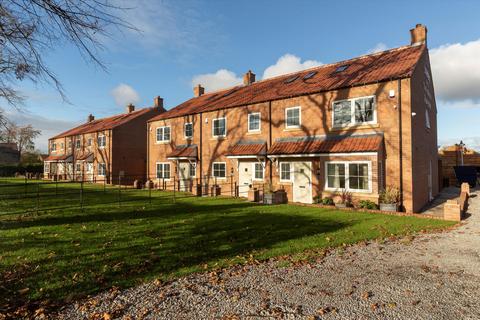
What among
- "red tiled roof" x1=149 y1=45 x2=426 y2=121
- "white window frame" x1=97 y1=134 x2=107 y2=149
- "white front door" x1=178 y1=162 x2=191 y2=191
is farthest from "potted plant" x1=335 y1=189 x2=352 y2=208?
"white window frame" x1=97 y1=134 x2=107 y2=149

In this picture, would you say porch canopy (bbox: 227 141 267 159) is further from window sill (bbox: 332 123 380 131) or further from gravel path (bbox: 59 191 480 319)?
gravel path (bbox: 59 191 480 319)

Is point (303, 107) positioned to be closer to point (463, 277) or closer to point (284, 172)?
point (284, 172)

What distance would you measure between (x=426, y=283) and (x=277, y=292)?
2.77 m

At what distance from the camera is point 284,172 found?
1711 cm

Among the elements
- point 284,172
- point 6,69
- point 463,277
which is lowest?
point 463,277

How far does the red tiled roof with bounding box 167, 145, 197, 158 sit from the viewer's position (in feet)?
73.3

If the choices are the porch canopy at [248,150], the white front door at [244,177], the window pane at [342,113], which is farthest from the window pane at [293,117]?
the white front door at [244,177]

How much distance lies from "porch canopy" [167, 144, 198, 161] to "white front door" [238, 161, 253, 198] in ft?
15.2

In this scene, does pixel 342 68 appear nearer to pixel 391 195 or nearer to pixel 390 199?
pixel 391 195

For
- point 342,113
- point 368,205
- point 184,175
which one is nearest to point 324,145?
point 342,113

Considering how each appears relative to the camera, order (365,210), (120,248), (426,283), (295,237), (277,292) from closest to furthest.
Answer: (277,292), (426,283), (120,248), (295,237), (365,210)

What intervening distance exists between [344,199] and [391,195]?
219 cm

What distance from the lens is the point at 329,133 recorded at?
1558 cm

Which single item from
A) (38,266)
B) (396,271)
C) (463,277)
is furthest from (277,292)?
(38,266)
